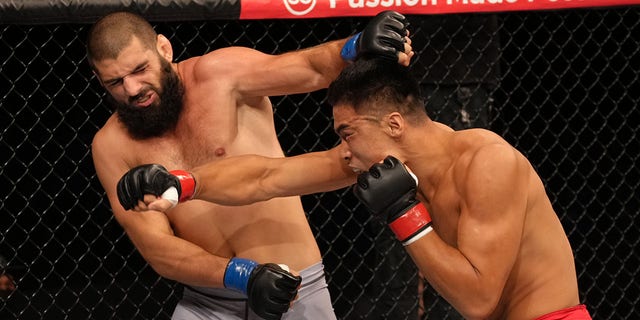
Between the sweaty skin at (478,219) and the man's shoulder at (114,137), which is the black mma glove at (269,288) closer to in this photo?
the sweaty skin at (478,219)

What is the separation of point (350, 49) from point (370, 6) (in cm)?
63

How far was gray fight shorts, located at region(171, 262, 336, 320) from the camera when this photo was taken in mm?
2182

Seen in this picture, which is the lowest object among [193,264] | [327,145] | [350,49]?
[327,145]

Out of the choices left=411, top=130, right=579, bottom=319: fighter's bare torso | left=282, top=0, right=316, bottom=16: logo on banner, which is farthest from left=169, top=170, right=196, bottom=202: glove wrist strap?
left=282, top=0, right=316, bottom=16: logo on banner

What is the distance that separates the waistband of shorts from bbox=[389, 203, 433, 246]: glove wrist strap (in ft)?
1.75

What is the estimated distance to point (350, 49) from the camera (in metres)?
2.02

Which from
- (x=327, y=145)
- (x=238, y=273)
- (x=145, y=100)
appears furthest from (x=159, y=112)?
(x=327, y=145)

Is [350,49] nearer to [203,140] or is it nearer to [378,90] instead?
[378,90]

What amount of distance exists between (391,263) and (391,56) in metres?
1.13

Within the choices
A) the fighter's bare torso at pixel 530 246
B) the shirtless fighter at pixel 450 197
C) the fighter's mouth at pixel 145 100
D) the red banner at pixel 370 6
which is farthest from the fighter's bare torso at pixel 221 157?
the fighter's bare torso at pixel 530 246

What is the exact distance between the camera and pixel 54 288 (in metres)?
3.83

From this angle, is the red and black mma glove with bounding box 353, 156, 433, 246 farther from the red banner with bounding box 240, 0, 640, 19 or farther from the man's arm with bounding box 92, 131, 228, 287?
the red banner with bounding box 240, 0, 640, 19

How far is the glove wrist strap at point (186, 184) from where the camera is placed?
1.85m

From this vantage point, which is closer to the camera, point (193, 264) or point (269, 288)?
point (269, 288)
